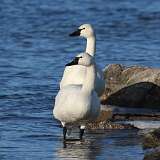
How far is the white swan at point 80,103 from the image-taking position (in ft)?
39.1

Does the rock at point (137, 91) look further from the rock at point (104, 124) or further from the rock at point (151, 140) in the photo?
the rock at point (151, 140)

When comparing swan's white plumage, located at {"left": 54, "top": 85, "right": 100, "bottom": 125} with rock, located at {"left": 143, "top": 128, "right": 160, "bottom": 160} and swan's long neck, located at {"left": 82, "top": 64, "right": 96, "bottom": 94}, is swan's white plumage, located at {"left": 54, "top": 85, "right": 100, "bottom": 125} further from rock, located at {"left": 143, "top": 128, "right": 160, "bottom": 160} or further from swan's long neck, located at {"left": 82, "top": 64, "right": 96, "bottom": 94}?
rock, located at {"left": 143, "top": 128, "right": 160, "bottom": 160}

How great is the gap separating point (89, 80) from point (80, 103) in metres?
0.44

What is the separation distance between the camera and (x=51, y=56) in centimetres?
2042

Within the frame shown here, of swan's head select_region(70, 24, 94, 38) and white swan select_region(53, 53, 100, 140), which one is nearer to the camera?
white swan select_region(53, 53, 100, 140)

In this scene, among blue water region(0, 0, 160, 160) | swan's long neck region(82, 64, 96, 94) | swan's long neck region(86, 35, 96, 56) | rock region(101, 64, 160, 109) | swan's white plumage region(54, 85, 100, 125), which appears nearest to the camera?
blue water region(0, 0, 160, 160)

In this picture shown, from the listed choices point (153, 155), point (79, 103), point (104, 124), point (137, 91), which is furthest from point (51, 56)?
point (153, 155)

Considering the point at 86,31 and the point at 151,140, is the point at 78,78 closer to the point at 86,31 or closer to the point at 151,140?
the point at 86,31

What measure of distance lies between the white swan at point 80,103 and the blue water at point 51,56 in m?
0.28

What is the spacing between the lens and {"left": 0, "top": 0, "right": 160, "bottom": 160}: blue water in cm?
1134

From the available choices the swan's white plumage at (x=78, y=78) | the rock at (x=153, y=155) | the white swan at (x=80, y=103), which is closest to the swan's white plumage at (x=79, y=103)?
the white swan at (x=80, y=103)

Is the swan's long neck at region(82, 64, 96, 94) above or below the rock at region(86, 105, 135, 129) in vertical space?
above

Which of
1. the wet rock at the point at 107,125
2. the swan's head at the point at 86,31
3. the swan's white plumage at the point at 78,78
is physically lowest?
the wet rock at the point at 107,125

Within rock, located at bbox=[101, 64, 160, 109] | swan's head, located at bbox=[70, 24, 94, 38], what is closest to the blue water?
rock, located at bbox=[101, 64, 160, 109]
